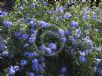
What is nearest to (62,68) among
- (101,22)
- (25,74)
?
(25,74)

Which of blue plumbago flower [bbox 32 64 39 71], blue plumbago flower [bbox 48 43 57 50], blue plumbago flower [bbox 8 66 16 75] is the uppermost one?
blue plumbago flower [bbox 48 43 57 50]

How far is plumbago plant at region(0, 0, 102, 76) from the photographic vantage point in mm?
3353

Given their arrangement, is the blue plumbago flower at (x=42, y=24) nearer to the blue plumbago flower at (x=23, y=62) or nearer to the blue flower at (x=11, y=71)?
the blue plumbago flower at (x=23, y=62)

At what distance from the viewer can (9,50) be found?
3.38 meters

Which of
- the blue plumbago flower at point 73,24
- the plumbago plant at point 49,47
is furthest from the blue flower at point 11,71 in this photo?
the blue plumbago flower at point 73,24

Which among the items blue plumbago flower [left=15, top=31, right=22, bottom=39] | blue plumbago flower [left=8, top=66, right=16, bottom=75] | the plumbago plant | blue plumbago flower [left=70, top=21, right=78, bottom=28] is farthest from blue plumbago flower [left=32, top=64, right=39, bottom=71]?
blue plumbago flower [left=70, top=21, right=78, bottom=28]

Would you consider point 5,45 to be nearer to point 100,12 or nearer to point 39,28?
point 39,28

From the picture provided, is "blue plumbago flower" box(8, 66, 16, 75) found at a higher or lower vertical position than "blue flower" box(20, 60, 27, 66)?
lower

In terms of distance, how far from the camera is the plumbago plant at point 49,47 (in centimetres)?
335

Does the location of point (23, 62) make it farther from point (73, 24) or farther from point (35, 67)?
point (73, 24)

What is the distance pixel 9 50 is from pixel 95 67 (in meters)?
0.86

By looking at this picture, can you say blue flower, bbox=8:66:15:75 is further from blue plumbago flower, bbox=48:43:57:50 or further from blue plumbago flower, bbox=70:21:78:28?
blue plumbago flower, bbox=70:21:78:28

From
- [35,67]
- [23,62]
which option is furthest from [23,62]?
[35,67]

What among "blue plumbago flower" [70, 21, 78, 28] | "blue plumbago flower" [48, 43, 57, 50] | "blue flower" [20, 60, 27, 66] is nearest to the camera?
"blue flower" [20, 60, 27, 66]
